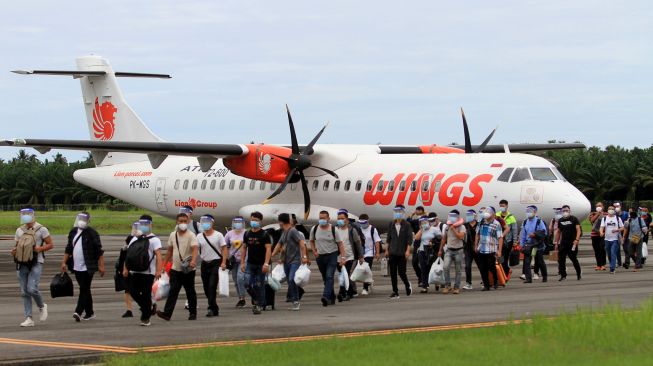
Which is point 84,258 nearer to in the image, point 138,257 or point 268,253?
point 138,257

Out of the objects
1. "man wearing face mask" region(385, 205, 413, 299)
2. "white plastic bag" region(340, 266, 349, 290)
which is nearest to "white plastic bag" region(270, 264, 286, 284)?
"white plastic bag" region(340, 266, 349, 290)

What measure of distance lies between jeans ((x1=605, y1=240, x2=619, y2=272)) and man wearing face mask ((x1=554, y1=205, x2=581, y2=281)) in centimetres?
192

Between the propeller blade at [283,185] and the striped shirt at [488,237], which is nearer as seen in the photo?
the striped shirt at [488,237]

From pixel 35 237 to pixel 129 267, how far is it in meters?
1.34

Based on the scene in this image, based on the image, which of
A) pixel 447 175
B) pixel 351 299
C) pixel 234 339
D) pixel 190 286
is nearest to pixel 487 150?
pixel 447 175

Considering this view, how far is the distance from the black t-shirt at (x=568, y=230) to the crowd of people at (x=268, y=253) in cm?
2

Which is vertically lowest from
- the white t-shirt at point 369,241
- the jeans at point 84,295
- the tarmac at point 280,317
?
the tarmac at point 280,317

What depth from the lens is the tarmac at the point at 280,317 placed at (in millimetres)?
12953

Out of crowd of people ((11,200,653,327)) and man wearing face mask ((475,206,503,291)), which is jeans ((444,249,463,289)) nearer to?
crowd of people ((11,200,653,327))

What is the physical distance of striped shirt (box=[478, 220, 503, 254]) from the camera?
68.1ft

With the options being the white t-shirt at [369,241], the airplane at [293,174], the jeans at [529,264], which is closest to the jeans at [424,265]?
the white t-shirt at [369,241]

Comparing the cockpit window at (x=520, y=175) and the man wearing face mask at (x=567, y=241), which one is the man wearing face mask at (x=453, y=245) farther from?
the cockpit window at (x=520, y=175)

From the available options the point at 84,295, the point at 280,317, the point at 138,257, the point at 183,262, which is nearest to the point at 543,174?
the point at 280,317

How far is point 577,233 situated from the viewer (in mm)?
22797
